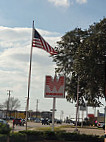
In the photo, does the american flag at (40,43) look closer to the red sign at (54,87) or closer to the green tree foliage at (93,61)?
the red sign at (54,87)

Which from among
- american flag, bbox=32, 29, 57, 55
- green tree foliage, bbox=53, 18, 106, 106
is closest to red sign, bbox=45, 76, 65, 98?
american flag, bbox=32, 29, 57, 55

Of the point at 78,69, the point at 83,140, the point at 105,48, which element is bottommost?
the point at 83,140

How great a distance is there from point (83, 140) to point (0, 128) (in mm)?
7943

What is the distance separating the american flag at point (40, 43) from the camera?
2716 cm

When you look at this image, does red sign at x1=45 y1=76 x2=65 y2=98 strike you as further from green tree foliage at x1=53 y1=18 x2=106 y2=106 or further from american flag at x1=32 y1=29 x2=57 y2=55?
green tree foliage at x1=53 y1=18 x2=106 y2=106

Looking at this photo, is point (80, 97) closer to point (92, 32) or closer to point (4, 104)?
point (92, 32)

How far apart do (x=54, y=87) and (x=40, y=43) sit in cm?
426

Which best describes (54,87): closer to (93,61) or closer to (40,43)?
(40,43)

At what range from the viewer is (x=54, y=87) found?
88.8 ft

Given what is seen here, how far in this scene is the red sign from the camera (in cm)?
2681

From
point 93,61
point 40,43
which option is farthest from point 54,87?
point 93,61

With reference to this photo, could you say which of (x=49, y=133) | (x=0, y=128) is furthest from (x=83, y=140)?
(x=0, y=128)

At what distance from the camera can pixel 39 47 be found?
90.7 feet

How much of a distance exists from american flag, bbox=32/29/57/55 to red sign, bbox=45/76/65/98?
2412 mm
